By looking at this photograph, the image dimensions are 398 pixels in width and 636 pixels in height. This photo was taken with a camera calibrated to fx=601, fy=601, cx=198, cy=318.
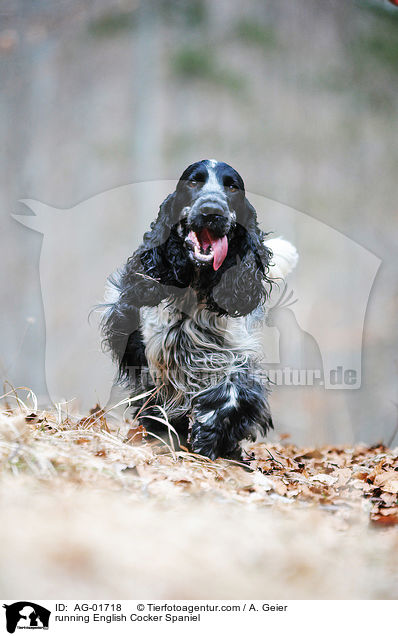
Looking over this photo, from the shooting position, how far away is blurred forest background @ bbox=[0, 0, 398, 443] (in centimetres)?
263

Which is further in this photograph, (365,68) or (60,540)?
(365,68)

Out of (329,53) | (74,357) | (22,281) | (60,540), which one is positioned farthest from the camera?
(329,53)

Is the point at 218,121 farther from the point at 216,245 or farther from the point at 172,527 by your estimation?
the point at 172,527

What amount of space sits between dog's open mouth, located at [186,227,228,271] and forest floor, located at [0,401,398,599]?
0.67m

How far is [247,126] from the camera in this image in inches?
123

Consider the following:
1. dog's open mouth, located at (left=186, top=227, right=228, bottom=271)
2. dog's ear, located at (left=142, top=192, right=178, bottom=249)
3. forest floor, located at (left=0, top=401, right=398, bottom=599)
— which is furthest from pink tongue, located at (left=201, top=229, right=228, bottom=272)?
forest floor, located at (left=0, top=401, right=398, bottom=599)

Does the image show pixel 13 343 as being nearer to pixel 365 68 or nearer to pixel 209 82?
pixel 209 82

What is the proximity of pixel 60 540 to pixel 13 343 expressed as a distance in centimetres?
171

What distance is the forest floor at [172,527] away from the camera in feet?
3.40

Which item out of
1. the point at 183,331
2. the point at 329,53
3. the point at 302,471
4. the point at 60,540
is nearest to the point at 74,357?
the point at 183,331
